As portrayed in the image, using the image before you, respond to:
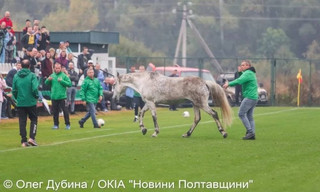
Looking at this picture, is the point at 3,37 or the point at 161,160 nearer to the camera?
the point at 161,160

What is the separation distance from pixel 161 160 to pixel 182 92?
666 centimetres

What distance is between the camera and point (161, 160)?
1897 centimetres

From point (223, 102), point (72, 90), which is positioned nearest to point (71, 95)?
point (72, 90)

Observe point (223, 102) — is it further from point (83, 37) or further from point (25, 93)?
point (83, 37)

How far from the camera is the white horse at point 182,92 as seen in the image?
982 inches

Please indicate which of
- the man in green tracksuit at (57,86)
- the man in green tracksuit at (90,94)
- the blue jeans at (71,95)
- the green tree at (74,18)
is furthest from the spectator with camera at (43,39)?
the green tree at (74,18)

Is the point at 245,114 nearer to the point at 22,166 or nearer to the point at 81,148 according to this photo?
the point at 81,148

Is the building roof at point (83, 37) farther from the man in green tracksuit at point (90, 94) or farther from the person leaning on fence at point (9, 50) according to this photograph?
the man in green tracksuit at point (90, 94)

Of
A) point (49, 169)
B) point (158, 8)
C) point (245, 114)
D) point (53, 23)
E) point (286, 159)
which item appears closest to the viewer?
point (49, 169)

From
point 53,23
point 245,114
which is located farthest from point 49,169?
point 53,23

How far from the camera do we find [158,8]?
307 feet

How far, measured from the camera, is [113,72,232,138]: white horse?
81.9ft

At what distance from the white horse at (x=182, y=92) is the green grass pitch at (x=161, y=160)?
62cm

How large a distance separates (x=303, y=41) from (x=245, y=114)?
6430 cm
